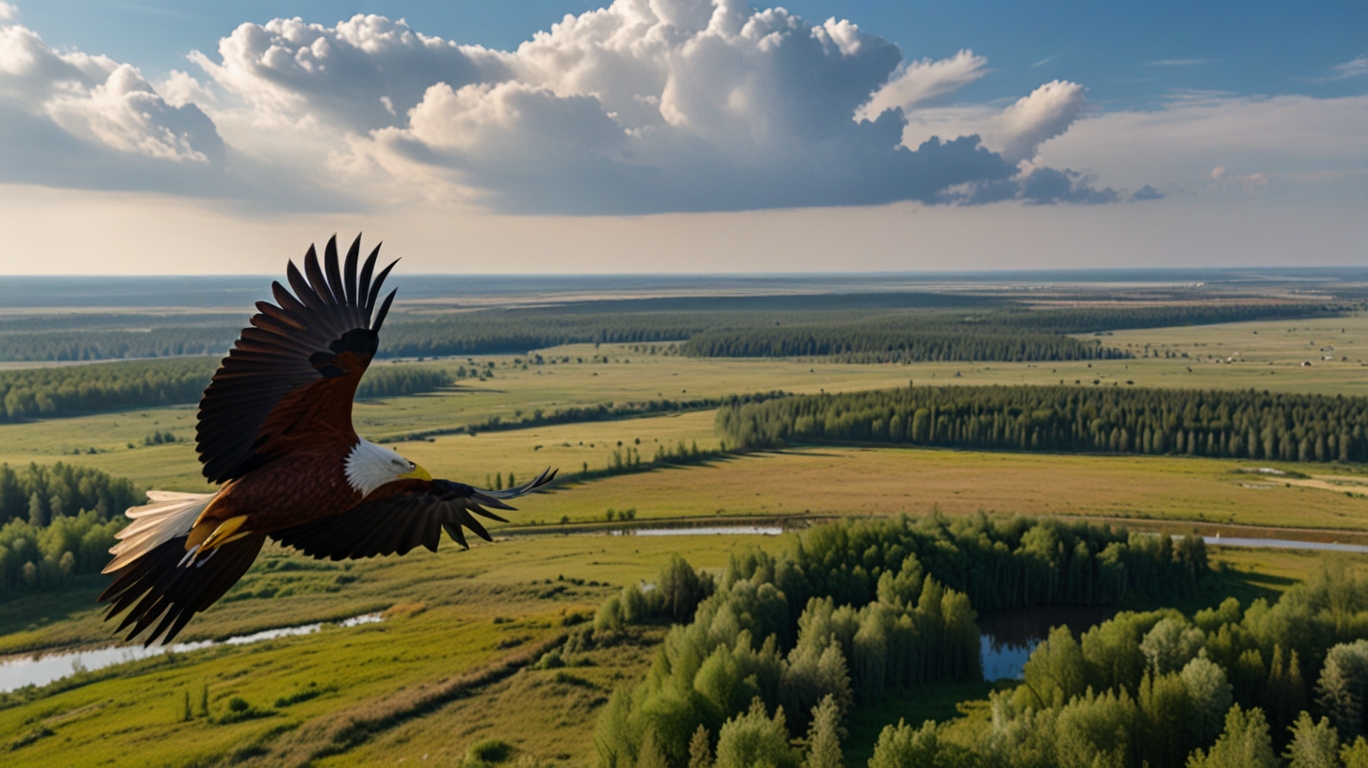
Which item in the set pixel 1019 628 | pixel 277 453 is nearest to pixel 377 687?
pixel 1019 628

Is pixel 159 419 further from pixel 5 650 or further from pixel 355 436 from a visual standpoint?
pixel 355 436

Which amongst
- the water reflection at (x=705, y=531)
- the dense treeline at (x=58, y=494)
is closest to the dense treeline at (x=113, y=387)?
the dense treeline at (x=58, y=494)

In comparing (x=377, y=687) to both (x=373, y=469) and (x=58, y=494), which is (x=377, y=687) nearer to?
(x=373, y=469)

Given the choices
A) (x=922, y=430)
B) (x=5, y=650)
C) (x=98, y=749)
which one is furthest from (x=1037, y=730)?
(x=922, y=430)

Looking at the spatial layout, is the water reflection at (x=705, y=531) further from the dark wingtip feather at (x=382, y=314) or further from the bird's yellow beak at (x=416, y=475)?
the dark wingtip feather at (x=382, y=314)

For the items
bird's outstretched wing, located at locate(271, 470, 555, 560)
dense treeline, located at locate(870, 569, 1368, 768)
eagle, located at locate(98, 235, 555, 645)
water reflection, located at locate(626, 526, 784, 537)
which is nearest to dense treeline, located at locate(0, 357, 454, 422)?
water reflection, located at locate(626, 526, 784, 537)
